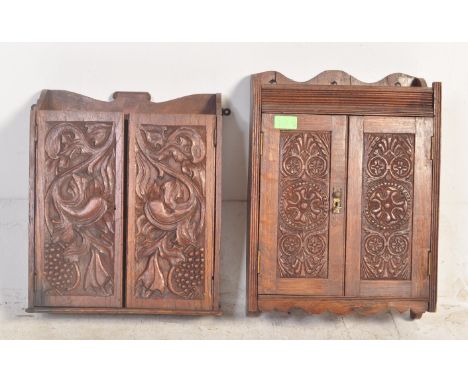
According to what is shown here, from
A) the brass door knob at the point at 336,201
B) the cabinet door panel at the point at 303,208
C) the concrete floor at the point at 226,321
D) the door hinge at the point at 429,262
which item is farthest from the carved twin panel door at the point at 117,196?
the door hinge at the point at 429,262

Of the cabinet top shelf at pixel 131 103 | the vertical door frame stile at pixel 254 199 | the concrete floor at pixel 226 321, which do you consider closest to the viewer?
the vertical door frame stile at pixel 254 199

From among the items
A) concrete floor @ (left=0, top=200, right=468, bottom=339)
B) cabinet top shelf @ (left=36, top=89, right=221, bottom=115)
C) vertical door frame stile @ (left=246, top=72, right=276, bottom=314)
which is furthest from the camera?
cabinet top shelf @ (left=36, top=89, right=221, bottom=115)

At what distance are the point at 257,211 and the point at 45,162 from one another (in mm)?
1081

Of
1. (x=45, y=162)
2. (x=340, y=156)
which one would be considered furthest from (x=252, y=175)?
(x=45, y=162)

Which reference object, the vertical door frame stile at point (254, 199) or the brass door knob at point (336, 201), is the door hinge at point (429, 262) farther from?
the vertical door frame stile at point (254, 199)

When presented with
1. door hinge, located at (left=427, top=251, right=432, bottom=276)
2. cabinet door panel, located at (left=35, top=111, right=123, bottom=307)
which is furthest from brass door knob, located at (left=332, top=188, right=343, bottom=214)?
cabinet door panel, located at (left=35, top=111, right=123, bottom=307)

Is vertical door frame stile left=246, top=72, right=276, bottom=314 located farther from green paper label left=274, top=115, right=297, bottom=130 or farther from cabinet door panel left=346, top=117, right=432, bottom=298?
cabinet door panel left=346, top=117, right=432, bottom=298

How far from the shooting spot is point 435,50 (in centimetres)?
315

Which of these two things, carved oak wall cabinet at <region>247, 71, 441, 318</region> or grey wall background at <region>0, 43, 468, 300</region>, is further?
grey wall background at <region>0, 43, 468, 300</region>

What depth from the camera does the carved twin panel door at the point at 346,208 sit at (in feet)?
9.55

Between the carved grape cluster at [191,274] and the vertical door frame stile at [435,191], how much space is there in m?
1.15

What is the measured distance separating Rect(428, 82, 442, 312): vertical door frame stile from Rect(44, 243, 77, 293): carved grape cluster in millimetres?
1790

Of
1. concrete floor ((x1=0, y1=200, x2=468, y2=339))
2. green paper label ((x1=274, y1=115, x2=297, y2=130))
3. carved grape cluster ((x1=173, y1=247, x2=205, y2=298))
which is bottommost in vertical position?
concrete floor ((x1=0, y1=200, x2=468, y2=339))

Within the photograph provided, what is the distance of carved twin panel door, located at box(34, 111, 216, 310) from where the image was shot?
2.90 m
